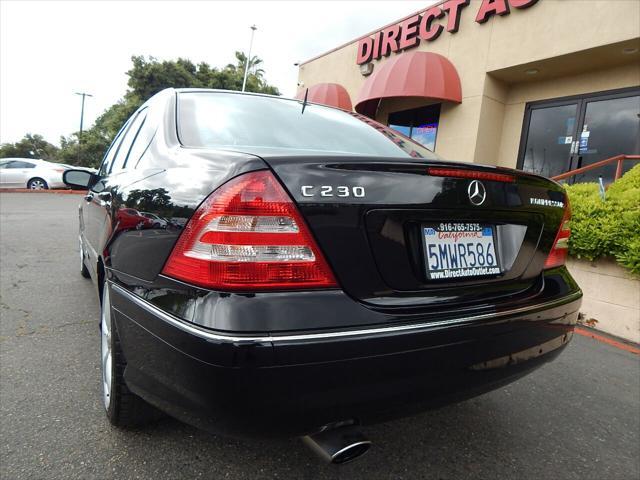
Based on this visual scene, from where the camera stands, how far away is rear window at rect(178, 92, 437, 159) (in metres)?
1.71

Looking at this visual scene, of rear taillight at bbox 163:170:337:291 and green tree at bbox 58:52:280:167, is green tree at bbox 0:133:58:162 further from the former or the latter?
rear taillight at bbox 163:170:337:291

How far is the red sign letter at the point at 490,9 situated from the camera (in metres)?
8.91

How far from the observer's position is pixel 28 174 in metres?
17.4

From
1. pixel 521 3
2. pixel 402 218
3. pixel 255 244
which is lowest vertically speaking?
pixel 255 244

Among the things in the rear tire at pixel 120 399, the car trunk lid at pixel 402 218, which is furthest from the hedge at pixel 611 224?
the rear tire at pixel 120 399

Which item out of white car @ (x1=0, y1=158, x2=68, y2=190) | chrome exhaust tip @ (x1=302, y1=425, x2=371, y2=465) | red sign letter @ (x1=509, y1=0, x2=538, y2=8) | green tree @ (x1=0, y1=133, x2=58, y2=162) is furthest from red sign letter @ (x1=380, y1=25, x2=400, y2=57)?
green tree @ (x1=0, y1=133, x2=58, y2=162)

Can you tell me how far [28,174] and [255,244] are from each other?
20246mm

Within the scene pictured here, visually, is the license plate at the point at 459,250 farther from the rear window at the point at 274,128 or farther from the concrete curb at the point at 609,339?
the concrete curb at the point at 609,339

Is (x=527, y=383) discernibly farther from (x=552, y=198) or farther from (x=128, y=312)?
(x=128, y=312)

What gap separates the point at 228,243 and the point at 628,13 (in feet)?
29.1

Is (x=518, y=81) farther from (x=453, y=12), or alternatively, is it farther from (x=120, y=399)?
(x=120, y=399)

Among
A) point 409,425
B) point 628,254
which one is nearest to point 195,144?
point 409,425

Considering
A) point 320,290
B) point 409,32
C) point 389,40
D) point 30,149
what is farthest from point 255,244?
point 30,149

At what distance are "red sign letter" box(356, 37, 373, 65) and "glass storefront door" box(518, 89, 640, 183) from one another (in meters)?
5.04
